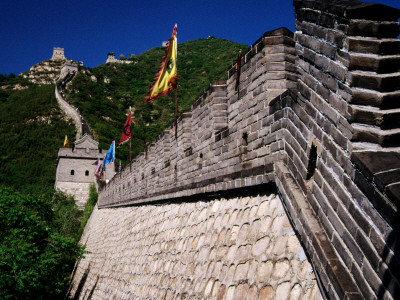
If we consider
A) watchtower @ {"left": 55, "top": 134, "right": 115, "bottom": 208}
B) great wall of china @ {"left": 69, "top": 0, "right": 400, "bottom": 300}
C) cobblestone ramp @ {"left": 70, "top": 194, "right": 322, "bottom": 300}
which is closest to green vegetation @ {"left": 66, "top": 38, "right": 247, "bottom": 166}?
watchtower @ {"left": 55, "top": 134, "right": 115, "bottom": 208}

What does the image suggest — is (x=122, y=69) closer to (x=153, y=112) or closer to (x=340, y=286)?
(x=153, y=112)

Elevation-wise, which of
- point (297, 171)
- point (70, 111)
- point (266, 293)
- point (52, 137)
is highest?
point (70, 111)

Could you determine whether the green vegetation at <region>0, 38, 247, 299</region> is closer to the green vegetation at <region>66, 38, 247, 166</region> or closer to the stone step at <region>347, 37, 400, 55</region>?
the green vegetation at <region>66, 38, 247, 166</region>

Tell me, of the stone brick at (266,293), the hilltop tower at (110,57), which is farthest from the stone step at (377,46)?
the hilltop tower at (110,57)

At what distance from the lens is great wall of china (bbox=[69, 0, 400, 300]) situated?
2146 mm

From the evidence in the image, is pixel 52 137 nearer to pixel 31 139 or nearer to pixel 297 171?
pixel 31 139

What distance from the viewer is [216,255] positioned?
4.44 meters

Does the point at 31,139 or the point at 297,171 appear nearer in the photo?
the point at 297,171

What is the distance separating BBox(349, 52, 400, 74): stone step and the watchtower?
38585mm

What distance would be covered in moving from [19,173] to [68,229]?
21.2m

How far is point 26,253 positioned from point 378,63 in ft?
33.6

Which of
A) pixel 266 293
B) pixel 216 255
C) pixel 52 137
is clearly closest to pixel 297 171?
pixel 266 293

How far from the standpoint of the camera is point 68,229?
84.8 feet

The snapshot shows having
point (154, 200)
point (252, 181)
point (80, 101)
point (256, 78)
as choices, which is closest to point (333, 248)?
point (252, 181)
